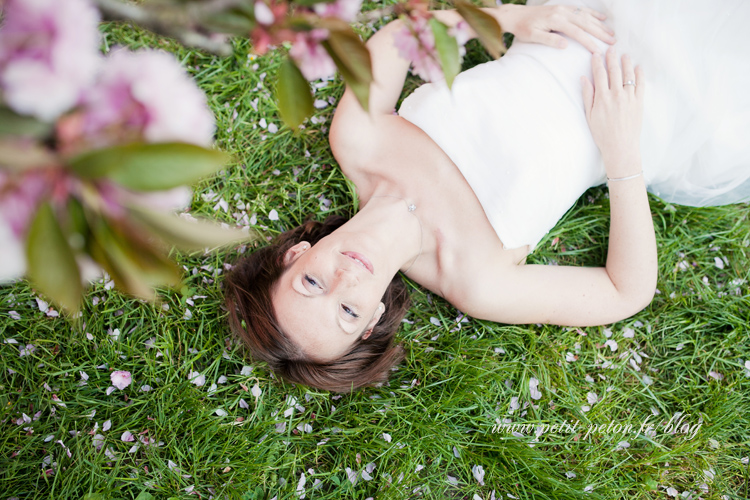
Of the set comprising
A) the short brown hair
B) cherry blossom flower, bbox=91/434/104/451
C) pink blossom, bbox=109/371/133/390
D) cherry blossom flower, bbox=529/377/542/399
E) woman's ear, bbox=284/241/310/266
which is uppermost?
woman's ear, bbox=284/241/310/266

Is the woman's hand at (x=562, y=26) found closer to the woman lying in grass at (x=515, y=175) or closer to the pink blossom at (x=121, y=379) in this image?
the woman lying in grass at (x=515, y=175)

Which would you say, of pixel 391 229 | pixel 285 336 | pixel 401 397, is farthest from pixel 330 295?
pixel 401 397

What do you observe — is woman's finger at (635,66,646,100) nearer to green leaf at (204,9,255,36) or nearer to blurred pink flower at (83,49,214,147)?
green leaf at (204,9,255,36)

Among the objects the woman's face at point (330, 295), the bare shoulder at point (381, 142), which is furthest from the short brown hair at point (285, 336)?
the bare shoulder at point (381, 142)

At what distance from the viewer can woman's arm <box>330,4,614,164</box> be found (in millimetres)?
2334

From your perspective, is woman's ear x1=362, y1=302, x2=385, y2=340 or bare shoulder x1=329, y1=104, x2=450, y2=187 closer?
woman's ear x1=362, y1=302, x2=385, y2=340

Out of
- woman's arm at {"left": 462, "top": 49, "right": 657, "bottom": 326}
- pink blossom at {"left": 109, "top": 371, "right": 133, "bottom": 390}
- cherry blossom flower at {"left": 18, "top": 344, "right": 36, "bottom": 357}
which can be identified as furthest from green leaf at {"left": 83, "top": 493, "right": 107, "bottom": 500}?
woman's arm at {"left": 462, "top": 49, "right": 657, "bottom": 326}

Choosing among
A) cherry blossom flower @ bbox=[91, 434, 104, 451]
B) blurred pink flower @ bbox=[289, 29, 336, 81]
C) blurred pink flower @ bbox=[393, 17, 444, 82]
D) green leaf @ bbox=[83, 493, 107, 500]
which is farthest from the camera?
cherry blossom flower @ bbox=[91, 434, 104, 451]

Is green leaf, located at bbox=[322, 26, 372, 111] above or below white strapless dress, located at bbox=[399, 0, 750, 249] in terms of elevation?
above

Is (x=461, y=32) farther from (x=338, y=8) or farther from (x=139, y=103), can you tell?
(x=139, y=103)

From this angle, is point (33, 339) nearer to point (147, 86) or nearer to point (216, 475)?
point (216, 475)

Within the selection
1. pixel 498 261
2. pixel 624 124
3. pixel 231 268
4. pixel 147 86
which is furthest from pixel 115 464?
pixel 624 124

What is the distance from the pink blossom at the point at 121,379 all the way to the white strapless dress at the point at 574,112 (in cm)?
200

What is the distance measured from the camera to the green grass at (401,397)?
2.44m
